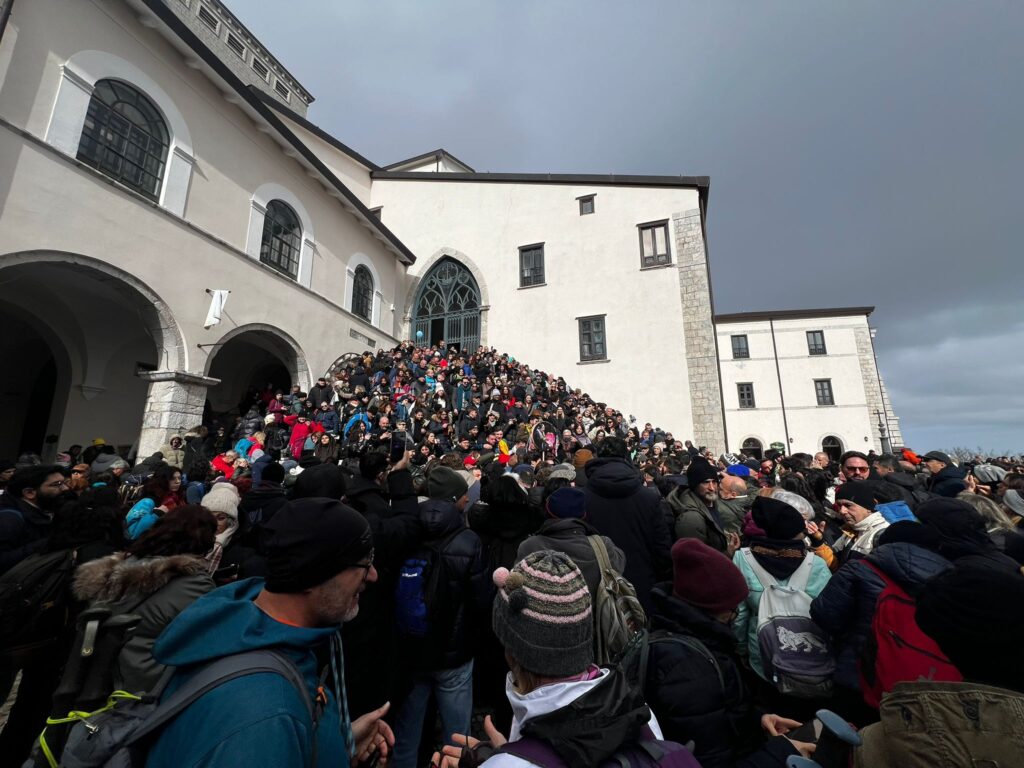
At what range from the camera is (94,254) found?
27.3 ft

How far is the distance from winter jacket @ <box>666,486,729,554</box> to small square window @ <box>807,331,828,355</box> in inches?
1211

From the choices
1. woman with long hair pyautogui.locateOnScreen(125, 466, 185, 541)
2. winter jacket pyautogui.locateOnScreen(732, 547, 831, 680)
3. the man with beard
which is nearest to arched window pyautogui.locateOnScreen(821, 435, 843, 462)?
winter jacket pyautogui.locateOnScreen(732, 547, 831, 680)

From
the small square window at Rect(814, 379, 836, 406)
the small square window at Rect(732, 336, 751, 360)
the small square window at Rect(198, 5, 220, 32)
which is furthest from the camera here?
the small square window at Rect(732, 336, 751, 360)

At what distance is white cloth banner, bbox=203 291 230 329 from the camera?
10.4 m

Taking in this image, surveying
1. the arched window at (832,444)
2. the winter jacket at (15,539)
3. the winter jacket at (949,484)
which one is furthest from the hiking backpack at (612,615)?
the arched window at (832,444)

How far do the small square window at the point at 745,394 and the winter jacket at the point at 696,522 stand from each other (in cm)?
2884

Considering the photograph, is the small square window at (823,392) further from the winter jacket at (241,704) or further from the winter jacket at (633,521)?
the winter jacket at (241,704)

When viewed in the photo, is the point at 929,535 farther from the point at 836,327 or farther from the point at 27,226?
the point at 836,327

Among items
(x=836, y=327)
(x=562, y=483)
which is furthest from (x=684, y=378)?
(x=836, y=327)

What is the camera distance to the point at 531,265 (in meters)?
18.9

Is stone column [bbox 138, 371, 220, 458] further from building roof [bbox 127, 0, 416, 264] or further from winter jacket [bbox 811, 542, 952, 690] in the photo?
winter jacket [bbox 811, 542, 952, 690]

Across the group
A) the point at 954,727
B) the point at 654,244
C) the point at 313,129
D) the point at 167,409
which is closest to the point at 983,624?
the point at 954,727

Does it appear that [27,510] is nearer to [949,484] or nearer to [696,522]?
[696,522]

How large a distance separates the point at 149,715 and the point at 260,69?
37.5 meters
